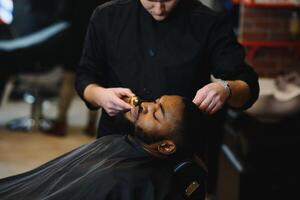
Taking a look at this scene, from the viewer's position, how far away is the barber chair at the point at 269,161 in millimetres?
2996

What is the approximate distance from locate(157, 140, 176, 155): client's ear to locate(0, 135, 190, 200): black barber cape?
0.04 metres

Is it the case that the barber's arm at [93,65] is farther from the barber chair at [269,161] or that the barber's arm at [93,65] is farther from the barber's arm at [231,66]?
the barber chair at [269,161]

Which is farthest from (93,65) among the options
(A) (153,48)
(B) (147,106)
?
(B) (147,106)

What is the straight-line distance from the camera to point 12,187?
1706 millimetres

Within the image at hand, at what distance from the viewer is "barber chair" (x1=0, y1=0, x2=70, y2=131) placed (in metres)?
5.12

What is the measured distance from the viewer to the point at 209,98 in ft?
5.62

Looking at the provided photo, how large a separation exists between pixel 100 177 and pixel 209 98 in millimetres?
393

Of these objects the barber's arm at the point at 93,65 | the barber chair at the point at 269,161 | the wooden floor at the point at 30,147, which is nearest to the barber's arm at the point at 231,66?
the barber's arm at the point at 93,65

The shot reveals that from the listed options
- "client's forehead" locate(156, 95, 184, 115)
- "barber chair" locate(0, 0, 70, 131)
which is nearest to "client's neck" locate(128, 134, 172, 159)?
"client's forehead" locate(156, 95, 184, 115)

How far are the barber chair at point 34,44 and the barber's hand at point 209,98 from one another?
3590 millimetres

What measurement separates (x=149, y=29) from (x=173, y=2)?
0.51ft

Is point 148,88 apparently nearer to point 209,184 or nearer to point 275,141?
point 275,141

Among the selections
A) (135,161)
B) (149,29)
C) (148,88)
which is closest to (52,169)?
(135,161)

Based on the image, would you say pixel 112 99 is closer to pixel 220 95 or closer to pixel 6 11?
pixel 220 95
